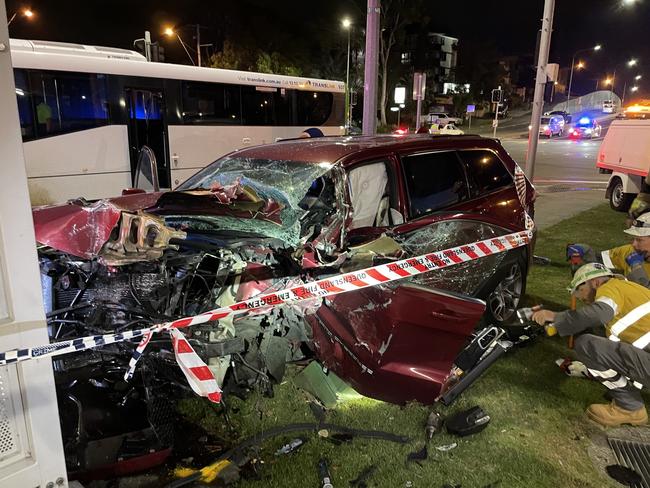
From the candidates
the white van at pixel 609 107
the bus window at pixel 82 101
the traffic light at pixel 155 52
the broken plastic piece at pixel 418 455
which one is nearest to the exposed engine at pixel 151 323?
the broken plastic piece at pixel 418 455

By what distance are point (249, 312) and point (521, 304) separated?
11.4 ft

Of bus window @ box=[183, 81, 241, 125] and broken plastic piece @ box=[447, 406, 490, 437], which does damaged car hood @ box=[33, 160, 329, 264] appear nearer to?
broken plastic piece @ box=[447, 406, 490, 437]

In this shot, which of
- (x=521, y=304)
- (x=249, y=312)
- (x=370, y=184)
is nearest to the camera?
(x=249, y=312)

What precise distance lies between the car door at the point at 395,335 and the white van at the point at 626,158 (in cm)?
939

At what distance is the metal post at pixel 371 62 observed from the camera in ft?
29.4

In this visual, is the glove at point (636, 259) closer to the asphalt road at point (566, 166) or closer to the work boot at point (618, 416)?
the work boot at point (618, 416)

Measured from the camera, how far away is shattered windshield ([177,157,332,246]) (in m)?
3.22

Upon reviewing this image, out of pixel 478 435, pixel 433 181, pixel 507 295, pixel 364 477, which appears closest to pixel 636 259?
pixel 507 295

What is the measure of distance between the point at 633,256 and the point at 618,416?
1394 mm

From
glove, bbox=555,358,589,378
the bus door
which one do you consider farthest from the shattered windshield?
the bus door

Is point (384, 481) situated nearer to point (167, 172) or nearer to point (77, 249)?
point (77, 249)

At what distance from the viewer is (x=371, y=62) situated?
915 cm

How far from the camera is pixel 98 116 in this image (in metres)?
9.41

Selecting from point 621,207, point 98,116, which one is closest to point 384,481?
point 98,116
